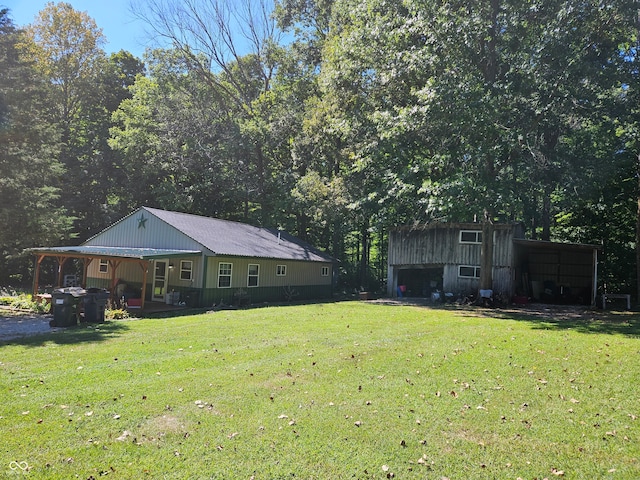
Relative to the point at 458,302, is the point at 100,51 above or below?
above

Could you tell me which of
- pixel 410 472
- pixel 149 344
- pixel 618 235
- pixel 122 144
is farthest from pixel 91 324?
pixel 618 235

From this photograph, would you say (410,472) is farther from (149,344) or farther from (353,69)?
(353,69)

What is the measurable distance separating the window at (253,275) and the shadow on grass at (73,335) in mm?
8777

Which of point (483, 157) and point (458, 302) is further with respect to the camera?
point (458, 302)

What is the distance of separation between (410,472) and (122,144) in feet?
108

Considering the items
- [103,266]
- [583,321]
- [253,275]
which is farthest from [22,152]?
[583,321]

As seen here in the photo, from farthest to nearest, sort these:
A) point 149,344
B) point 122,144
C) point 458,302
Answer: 1. point 122,144
2. point 458,302
3. point 149,344

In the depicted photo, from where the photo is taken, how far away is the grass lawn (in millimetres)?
4328

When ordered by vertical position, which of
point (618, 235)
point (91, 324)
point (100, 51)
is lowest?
point (91, 324)

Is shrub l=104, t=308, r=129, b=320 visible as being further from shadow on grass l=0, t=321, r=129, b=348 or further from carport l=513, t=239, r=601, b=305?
carport l=513, t=239, r=601, b=305

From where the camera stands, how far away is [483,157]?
18.0 m

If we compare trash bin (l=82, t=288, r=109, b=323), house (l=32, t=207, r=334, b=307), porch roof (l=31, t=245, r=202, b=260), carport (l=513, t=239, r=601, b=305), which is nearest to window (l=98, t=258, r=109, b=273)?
house (l=32, t=207, r=334, b=307)

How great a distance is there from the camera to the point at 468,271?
79.4 ft

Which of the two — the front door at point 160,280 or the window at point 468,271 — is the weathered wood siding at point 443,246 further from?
the front door at point 160,280
